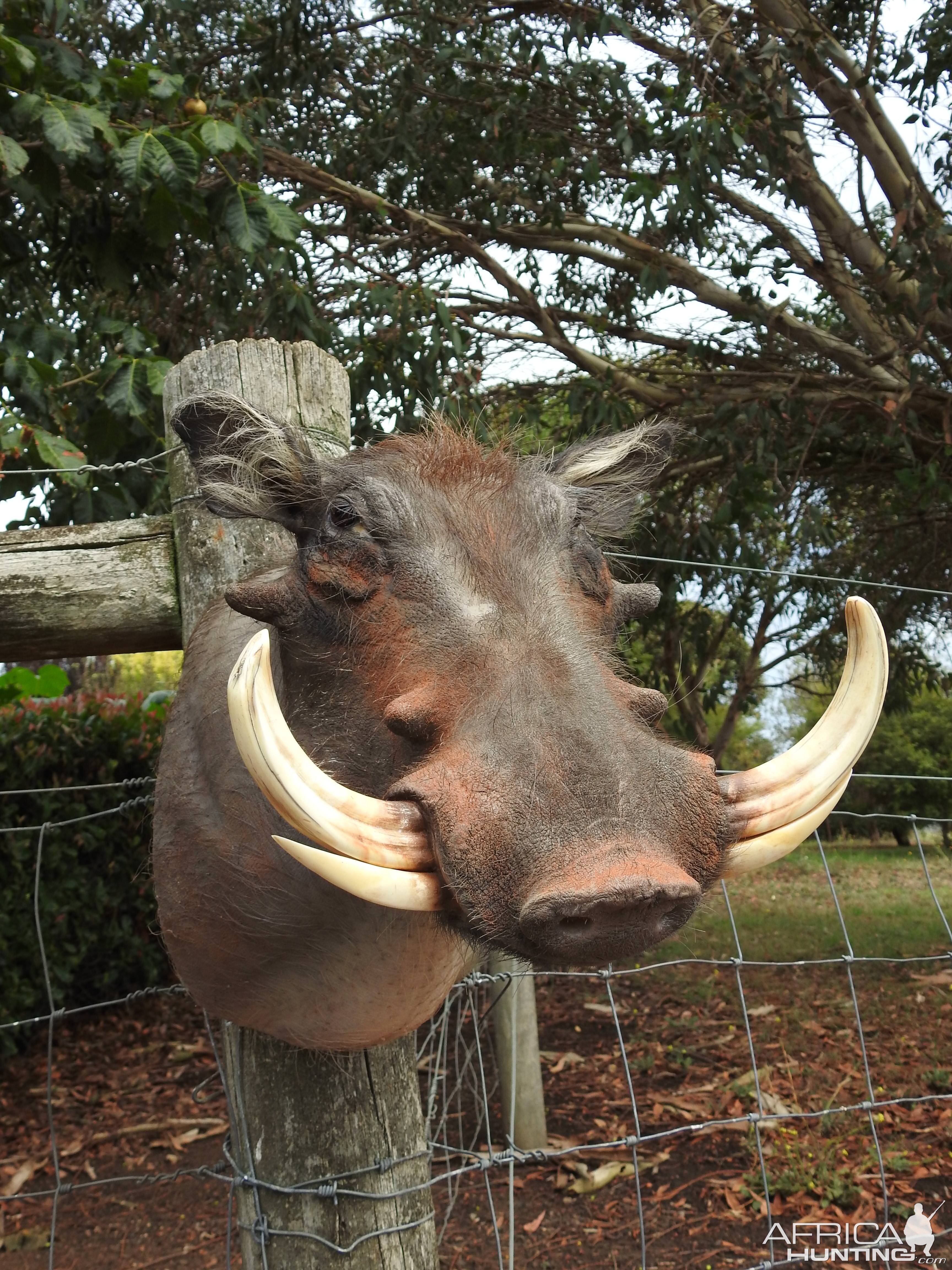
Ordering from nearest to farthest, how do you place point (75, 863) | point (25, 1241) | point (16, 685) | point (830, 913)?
point (25, 1241) < point (16, 685) < point (75, 863) < point (830, 913)

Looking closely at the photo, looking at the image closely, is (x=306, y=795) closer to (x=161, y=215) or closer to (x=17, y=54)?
(x=161, y=215)

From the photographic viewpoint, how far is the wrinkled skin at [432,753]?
3.04ft

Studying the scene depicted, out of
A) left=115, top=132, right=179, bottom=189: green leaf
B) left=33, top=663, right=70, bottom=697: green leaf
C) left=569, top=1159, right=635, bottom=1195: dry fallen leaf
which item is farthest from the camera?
left=33, top=663, right=70, bottom=697: green leaf

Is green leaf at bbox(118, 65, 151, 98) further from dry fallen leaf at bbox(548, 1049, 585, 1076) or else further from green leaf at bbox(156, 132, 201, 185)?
dry fallen leaf at bbox(548, 1049, 585, 1076)

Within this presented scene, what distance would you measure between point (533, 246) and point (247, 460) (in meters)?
5.38

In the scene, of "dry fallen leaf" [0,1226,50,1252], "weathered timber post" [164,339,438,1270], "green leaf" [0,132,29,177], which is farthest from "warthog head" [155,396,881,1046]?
"dry fallen leaf" [0,1226,50,1252]

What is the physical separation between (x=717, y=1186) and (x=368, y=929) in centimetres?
378

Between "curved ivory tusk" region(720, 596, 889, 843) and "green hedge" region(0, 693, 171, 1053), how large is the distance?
Answer: 15.5 ft

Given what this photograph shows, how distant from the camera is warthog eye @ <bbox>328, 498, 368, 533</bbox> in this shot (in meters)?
1.31

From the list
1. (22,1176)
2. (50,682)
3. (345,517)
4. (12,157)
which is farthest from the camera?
(22,1176)

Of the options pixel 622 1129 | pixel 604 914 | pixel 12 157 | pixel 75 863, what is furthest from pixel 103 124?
pixel 622 1129

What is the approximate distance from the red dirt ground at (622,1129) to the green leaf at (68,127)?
3.90 m

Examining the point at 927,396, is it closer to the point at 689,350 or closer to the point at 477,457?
the point at 689,350

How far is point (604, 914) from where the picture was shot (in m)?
0.88
